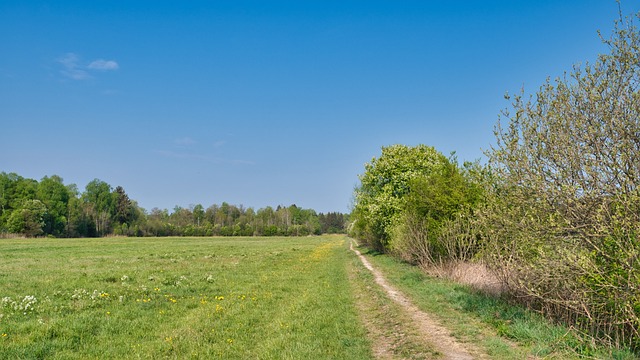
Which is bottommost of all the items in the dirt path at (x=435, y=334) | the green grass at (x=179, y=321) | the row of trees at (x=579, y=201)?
the dirt path at (x=435, y=334)

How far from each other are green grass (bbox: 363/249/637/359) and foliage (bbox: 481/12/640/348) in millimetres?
557

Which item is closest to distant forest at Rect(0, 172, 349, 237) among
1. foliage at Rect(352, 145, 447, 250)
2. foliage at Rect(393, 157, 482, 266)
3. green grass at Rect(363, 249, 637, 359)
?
foliage at Rect(352, 145, 447, 250)

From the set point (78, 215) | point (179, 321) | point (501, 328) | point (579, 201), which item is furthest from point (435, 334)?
point (78, 215)

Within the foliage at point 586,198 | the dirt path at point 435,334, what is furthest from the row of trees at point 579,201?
the dirt path at point 435,334

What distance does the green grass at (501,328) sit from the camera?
8.73m

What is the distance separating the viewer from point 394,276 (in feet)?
82.6

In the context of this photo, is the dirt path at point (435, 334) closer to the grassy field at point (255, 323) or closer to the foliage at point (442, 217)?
the grassy field at point (255, 323)

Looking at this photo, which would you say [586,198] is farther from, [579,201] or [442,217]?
[442,217]

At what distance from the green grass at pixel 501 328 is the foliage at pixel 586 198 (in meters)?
0.56

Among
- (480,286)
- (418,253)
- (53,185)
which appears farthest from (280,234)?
(480,286)

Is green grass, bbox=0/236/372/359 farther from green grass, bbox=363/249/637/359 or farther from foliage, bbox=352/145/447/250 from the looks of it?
foliage, bbox=352/145/447/250

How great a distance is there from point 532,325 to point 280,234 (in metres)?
154

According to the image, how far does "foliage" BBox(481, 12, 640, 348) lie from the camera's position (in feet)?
25.3

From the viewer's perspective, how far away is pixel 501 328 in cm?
1091
